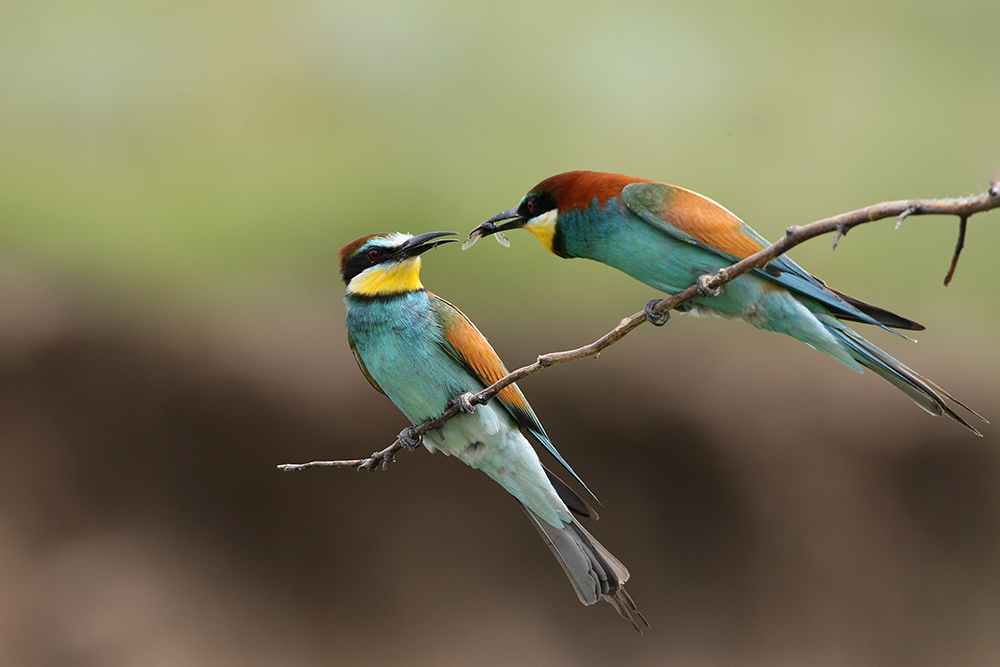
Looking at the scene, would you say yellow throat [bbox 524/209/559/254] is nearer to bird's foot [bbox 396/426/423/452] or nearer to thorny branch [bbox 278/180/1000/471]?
thorny branch [bbox 278/180/1000/471]

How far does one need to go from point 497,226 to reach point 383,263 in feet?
0.97

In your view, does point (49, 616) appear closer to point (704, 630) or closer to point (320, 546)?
point (320, 546)

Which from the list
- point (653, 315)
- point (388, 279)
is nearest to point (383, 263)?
point (388, 279)

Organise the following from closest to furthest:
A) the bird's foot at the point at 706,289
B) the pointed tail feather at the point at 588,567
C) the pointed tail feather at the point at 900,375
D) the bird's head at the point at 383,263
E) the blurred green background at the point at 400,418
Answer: the bird's foot at the point at 706,289, the pointed tail feather at the point at 900,375, the pointed tail feather at the point at 588,567, the bird's head at the point at 383,263, the blurred green background at the point at 400,418

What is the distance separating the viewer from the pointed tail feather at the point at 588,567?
127 centimetres

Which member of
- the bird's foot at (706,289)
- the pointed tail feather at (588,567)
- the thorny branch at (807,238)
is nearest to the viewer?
the thorny branch at (807,238)

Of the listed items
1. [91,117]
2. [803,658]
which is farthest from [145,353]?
[803,658]

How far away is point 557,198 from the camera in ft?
4.38

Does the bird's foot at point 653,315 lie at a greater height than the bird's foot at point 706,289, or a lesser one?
lesser

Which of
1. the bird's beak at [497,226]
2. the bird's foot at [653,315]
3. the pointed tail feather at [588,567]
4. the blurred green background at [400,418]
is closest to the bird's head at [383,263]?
the bird's beak at [497,226]

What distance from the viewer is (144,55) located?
452 cm

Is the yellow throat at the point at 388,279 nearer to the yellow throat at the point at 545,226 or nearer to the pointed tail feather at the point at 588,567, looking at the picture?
the yellow throat at the point at 545,226

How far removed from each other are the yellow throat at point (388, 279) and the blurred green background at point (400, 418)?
1.71 meters

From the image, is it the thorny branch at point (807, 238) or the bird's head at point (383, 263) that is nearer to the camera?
the thorny branch at point (807, 238)
